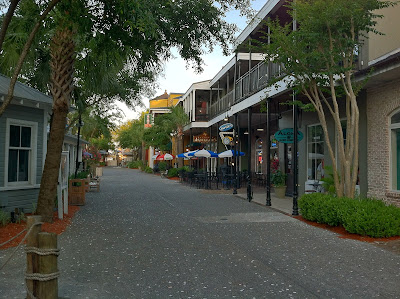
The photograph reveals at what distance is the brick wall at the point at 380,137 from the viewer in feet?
33.0

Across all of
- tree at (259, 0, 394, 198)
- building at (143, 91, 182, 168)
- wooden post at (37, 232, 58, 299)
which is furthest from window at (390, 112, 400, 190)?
building at (143, 91, 182, 168)

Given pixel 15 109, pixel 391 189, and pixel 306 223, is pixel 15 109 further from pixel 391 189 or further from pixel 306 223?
pixel 391 189

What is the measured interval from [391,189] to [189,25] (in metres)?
6.78

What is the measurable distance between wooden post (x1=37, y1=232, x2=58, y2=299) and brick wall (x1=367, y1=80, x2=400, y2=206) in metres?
8.76

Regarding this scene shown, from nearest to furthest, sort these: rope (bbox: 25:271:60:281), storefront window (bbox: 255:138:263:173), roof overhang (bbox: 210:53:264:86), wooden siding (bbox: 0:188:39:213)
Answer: rope (bbox: 25:271:60:281) < wooden siding (bbox: 0:188:39:213) < roof overhang (bbox: 210:53:264:86) < storefront window (bbox: 255:138:263:173)

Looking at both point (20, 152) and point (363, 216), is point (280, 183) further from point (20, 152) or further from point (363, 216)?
point (20, 152)

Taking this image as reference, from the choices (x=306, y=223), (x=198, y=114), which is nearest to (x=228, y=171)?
(x=198, y=114)

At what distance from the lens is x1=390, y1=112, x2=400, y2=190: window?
10078 millimetres

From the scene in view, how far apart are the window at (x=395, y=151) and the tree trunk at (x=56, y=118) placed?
8.29 meters

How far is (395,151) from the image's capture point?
10.2m

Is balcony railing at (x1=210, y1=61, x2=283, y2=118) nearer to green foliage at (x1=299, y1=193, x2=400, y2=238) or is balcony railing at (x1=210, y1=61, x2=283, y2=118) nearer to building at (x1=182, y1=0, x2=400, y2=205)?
building at (x1=182, y1=0, x2=400, y2=205)

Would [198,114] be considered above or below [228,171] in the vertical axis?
above

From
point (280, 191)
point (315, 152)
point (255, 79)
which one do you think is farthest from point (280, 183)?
point (255, 79)

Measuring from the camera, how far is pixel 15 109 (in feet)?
34.1
